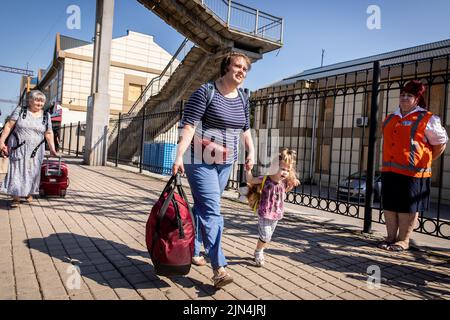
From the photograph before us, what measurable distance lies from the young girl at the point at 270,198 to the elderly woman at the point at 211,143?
528 mm

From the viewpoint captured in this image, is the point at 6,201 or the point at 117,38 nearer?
the point at 6,201

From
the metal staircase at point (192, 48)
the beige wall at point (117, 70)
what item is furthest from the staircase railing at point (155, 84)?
the beige wall at point (117, 70)

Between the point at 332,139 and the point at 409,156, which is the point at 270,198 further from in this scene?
the point at 332,139

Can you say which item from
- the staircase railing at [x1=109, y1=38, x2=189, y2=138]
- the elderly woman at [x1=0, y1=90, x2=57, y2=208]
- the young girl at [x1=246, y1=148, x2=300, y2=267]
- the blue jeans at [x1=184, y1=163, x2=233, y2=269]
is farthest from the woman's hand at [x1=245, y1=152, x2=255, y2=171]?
the staircase railing at [x1=109, y1=38, x2=189, y2=138]

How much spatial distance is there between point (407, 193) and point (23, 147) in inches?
225

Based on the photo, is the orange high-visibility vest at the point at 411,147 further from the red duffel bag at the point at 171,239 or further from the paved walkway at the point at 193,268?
the red duffel bag at the point at 171,239

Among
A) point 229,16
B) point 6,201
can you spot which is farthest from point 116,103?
point 6,201

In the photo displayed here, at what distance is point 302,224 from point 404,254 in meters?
1.74

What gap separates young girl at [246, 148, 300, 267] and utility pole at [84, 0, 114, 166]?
12463 mm

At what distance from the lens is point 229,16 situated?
50.8ft

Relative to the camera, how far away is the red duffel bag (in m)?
2.63

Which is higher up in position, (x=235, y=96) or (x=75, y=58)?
(x=75, y=58)

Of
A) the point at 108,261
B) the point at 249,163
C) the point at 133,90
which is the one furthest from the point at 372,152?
the point at 133,90
